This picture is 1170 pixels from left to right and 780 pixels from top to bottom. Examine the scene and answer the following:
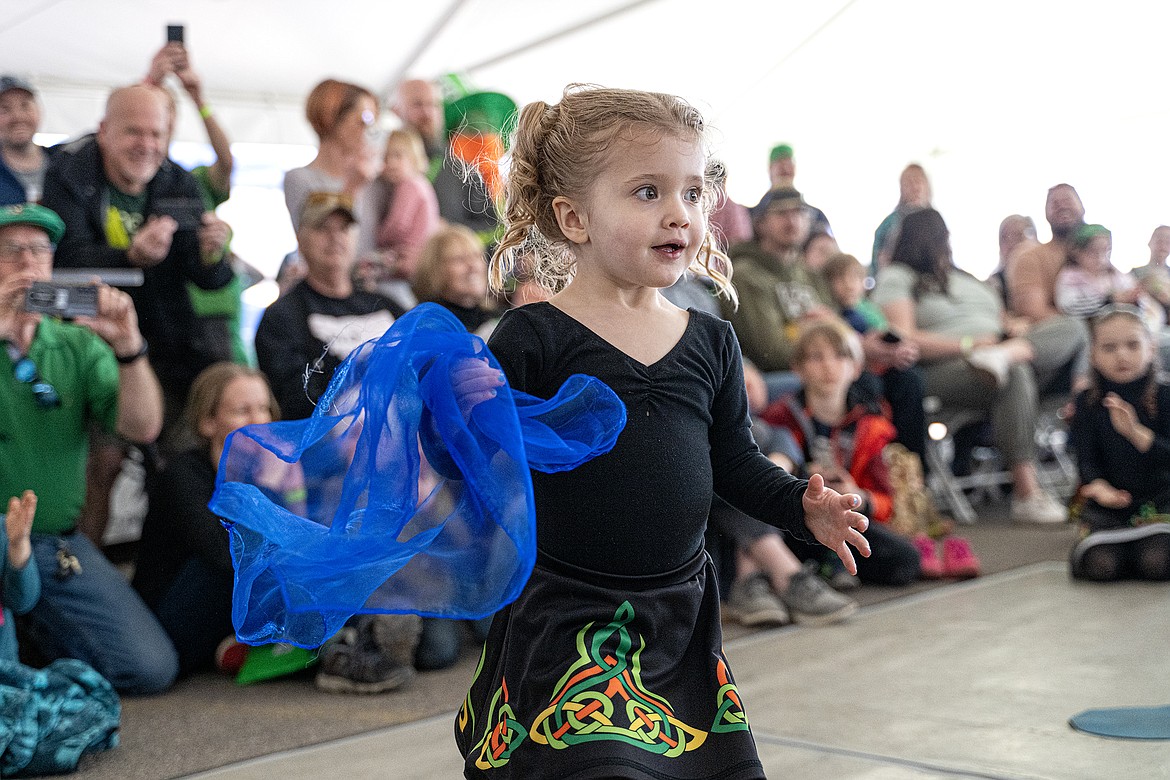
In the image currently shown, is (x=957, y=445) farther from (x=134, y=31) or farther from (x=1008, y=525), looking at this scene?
(x=134, y=31)

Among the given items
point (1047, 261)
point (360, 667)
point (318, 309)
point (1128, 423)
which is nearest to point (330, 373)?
point (360, 667)

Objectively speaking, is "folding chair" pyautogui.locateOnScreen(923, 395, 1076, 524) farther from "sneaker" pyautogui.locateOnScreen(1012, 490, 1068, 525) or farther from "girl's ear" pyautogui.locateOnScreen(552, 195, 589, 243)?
"girl's ear" pyautogui.locateOnScreen(552, 195, 589, 243)

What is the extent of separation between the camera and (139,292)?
153 inches

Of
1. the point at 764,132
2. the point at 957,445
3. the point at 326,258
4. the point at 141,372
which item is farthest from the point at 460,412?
the point at 764,132

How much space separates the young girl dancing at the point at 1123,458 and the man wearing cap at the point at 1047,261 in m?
1.74

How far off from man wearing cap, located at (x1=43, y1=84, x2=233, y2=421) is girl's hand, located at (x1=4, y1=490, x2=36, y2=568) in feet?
3.65

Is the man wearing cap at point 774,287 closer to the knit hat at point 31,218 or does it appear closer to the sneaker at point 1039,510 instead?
the sneaker at point 1039,510

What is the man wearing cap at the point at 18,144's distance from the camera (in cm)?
423

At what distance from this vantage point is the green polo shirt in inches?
125

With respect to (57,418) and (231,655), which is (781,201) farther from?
(57,418)

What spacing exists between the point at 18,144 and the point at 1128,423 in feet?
14.3

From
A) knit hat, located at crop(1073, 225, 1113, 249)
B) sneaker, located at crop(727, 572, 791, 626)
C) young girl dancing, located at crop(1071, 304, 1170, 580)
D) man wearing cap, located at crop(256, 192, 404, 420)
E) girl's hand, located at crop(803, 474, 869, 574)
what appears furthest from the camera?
knit hat, located at crop(1073, 225, 1113, 249)

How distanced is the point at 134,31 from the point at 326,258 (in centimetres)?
329

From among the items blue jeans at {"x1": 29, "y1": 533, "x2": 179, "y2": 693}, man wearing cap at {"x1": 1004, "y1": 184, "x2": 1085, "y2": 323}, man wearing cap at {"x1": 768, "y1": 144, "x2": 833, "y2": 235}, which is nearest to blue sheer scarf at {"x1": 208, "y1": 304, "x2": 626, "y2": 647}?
blue jeans at {"x1": 29, "y1": 533, "x2": 179, "y2": 693}
